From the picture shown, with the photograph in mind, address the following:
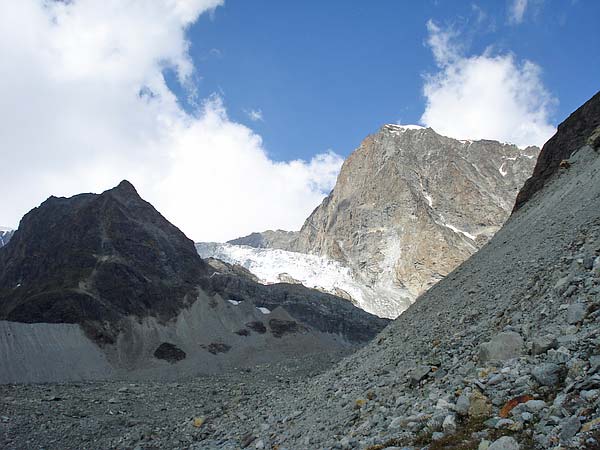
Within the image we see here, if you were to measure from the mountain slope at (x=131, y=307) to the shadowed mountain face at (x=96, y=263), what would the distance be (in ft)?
1.05

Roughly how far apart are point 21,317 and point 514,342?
353ft

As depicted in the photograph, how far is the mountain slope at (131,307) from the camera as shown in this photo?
311 ft

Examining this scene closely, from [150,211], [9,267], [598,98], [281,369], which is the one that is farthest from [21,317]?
[598,98]

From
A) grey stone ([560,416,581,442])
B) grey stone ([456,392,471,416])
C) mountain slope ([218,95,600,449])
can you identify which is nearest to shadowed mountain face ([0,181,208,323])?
mountain slope ([218,95,600,449])

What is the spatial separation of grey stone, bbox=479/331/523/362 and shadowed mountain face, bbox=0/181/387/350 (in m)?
98.2

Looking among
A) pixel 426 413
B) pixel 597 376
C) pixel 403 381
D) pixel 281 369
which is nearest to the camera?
pixel 597 376

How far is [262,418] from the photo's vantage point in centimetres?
3086

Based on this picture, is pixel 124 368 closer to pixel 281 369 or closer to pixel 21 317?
pixel 21 317

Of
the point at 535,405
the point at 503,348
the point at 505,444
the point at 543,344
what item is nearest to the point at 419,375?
the point at 503,348

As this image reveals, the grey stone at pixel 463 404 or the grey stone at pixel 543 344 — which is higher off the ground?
the grey stone at pixel 543 344

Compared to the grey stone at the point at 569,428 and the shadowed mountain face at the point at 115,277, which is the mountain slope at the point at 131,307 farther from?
the grey stone at the point at 569,428

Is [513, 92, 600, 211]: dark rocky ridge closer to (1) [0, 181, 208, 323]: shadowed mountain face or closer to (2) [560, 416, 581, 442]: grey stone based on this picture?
(2) [560, 416, 581, 442]: grey stone

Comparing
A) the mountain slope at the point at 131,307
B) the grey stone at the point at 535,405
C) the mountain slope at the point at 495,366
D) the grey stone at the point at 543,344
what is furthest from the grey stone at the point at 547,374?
the mountain slope at the point at 131,307

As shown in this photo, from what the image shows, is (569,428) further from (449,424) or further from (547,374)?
(449,424)
